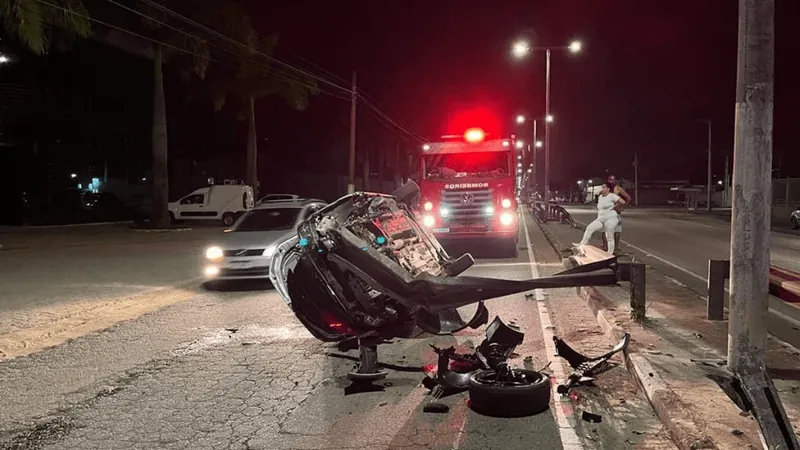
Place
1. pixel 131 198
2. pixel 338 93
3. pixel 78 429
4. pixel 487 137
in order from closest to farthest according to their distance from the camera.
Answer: pixel 78 429 < pixel 487 137 < pixel 338 93 < pixel 131 198

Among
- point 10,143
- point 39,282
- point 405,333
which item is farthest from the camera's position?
point 10,143

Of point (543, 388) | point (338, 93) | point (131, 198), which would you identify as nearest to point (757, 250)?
point (543, 388)

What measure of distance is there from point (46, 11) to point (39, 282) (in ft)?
32.6

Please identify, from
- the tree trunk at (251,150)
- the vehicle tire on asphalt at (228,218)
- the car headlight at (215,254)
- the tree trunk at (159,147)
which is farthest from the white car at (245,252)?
the tree trunk at (251,150)

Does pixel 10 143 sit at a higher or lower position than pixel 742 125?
higher

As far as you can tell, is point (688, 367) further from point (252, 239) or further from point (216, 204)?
point (216, 204)

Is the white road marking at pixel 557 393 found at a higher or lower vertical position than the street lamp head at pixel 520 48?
lower

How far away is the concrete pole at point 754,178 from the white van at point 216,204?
32964mm

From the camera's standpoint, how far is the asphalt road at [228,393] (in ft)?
16.2

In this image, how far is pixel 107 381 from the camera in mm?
6566

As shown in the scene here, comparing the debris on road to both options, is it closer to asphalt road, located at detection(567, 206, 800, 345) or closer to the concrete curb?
the concrete curb

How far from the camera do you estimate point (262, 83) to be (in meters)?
35.3

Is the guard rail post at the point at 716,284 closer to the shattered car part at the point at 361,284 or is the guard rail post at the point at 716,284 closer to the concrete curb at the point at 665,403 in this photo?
the concrete curb at the point at 665,403

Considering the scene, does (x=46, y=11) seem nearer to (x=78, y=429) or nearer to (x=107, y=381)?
Result: (x=107, y=381)
